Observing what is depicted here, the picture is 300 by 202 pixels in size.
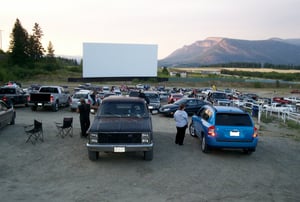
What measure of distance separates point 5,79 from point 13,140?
56.7m

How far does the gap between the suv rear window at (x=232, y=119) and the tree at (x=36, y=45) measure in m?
105

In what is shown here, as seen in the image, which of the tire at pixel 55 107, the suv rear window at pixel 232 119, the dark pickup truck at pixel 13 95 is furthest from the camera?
the dark pickup truck at pixel 13 95

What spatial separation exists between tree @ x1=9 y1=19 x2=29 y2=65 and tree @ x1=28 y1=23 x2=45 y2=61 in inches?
149

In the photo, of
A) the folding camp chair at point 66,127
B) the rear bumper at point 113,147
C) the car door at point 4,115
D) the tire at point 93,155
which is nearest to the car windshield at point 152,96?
the folding camp chair at point 66,127

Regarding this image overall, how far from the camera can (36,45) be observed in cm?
10869

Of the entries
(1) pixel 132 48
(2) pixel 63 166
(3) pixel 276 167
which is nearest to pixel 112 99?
(2) pixel 63 166

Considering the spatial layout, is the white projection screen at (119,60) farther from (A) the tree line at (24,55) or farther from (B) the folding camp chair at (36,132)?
(B) the folding camp chair at (36,132)

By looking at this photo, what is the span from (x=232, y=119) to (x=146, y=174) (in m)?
3.62

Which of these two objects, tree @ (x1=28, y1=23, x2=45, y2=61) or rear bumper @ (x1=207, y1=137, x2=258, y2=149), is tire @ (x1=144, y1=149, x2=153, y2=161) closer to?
rear bumper @ (x1=207, y1=137, x2=258, y2=149)

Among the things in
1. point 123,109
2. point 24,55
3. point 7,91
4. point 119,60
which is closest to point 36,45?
point 24,55

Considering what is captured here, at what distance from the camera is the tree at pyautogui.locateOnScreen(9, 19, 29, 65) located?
97750 millimetres

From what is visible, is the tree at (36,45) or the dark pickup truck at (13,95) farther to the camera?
the tree at (36,45)

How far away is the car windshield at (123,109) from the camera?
9469 mm

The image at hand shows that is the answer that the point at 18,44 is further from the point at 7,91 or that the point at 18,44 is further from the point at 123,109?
the point at 123,109
